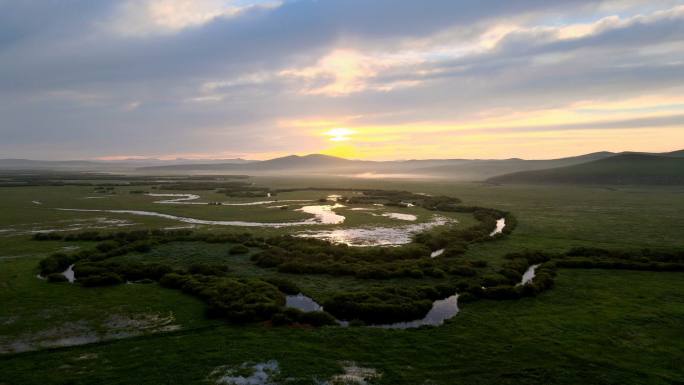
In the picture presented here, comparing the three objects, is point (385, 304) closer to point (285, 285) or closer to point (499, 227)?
point (285, 285)

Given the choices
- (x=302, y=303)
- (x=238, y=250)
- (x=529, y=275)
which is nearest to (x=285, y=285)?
(x=302, y=303)

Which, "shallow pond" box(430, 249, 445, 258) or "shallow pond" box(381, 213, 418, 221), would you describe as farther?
"shallow pond" box(381, 213, 418, 221)

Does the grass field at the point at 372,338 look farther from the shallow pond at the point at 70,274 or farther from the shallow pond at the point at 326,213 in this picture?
the shallow pond at the point at 326,213

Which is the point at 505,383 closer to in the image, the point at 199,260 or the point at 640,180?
the point at 199,260

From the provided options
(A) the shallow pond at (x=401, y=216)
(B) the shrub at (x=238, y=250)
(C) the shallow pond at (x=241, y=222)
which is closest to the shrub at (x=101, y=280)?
(B) the shrub at (x=238, y=250)

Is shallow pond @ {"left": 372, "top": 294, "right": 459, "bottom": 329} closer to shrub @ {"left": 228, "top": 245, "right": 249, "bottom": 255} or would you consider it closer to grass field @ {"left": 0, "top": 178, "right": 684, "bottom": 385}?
grass field @ {"left": 0, "top": 178, "right": 684, "bottom": 385}

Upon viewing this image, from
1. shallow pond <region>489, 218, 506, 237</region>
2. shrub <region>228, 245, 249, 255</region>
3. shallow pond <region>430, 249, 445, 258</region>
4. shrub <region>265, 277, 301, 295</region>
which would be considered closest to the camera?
shrub <region>265, 277, 301, 295</region>

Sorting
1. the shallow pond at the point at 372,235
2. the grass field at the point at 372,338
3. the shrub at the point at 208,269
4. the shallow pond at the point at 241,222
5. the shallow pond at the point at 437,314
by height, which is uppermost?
the shallow pond at the point at 241,222

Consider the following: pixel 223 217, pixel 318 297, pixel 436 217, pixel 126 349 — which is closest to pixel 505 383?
pixel 318 297

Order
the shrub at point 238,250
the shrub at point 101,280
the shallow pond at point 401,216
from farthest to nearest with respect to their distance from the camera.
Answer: the shallow pond at point 401,216
the shrub at point 238,250
the shrub at point 101,280

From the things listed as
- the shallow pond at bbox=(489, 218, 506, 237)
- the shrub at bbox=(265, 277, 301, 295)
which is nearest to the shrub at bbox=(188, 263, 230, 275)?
the shrub at bbox=(265, 277, 301, 295)

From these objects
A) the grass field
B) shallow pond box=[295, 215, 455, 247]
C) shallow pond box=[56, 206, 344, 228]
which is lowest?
the grass field
